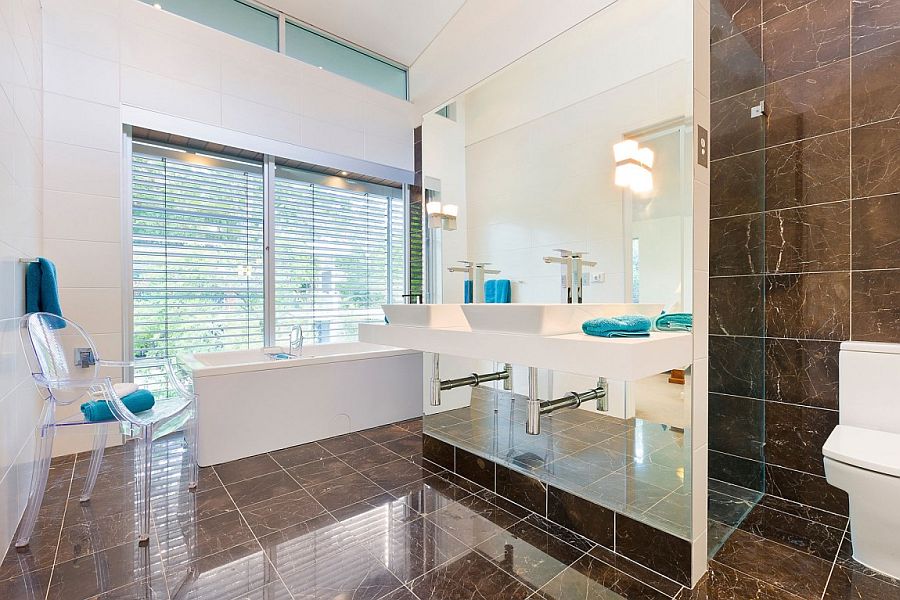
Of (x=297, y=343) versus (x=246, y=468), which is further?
(x=297, y=343)

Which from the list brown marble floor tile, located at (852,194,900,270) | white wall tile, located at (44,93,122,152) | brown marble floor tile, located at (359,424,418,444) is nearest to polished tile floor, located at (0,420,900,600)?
brown marble floor tile, located at (359,424,418,444)

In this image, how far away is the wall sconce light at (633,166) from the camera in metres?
1.63

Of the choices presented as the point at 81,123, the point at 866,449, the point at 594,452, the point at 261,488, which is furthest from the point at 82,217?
the point at 866,449

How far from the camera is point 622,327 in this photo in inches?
52.8

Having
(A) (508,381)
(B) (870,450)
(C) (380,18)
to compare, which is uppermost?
(C) (380,18)

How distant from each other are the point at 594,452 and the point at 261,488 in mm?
1647

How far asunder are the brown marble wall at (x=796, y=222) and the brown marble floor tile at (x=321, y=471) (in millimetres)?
1854

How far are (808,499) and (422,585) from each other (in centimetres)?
178

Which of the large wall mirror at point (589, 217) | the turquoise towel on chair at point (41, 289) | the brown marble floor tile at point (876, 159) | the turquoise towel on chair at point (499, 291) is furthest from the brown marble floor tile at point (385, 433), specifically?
the brown marble floor tile at point (876, 159)

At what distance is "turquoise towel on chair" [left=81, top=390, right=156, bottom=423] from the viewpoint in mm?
1895

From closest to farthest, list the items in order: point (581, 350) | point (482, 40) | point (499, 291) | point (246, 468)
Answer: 1. point (581, 350)
2. point (499, 291)
3. point (246, 468)
4. point (482, 40)

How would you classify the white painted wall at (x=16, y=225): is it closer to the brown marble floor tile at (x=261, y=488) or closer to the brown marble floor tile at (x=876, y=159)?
the brown marble floor tile at (x=261, y=488)

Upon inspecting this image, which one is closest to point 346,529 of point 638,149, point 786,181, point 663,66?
point 638,149

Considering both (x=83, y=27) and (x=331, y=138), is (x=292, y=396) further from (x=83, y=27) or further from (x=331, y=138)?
(x=83, y=27)
